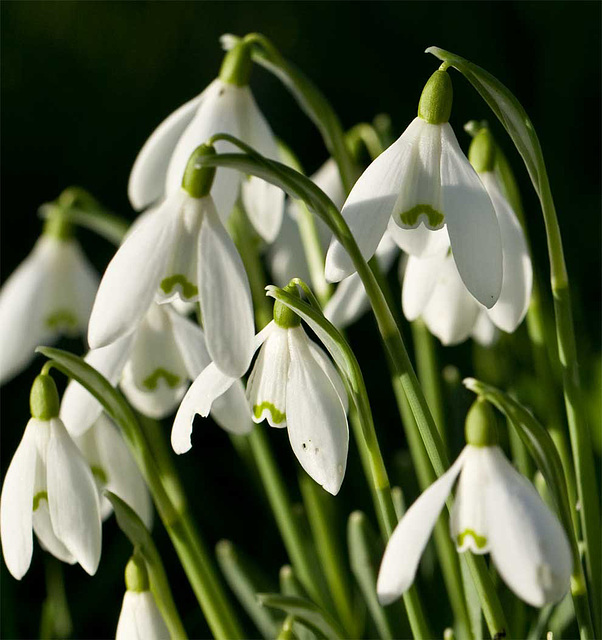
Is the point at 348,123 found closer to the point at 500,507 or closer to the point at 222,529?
the point at 222,529

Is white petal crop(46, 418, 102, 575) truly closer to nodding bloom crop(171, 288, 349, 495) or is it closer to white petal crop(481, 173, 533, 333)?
nodding bloom crop(171, 288, 349, 495)

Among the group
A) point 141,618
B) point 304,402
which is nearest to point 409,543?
point 304,402

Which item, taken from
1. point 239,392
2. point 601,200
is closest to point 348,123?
point 601,200

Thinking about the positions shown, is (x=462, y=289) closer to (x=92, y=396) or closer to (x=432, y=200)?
(x=432, y=200)

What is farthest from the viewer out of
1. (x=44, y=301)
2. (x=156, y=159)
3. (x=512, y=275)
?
(x=44, y=301)

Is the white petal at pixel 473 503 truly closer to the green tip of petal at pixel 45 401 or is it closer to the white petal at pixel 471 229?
the white petal at pixel 471 229

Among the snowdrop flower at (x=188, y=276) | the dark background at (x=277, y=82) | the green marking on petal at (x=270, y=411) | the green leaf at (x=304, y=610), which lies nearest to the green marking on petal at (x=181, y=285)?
the snowdrop flower at (x=188, y=276)

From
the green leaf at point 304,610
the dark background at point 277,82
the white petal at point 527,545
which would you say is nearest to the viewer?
the white petal at point 527,545
